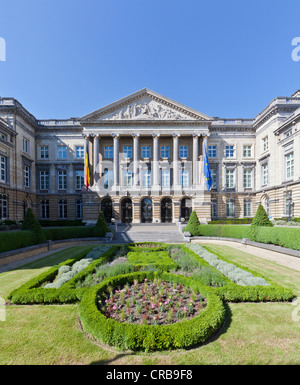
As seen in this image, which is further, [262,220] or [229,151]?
[229,151]

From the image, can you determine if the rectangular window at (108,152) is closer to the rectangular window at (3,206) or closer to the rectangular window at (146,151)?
the rectangular window at (146,151)

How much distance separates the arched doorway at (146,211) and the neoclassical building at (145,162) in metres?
0.17

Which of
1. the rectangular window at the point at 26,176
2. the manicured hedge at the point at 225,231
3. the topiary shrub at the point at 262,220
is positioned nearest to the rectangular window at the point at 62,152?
the rectangular window at the point at 26,176

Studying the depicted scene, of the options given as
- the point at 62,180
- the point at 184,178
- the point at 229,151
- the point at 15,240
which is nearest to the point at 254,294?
the point at 15,240

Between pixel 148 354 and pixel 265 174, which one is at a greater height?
pixel 265 174

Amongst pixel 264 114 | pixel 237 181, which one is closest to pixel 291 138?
pixel 264 114

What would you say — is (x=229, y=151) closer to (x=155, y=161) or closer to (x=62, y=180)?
(x=155, y=161)

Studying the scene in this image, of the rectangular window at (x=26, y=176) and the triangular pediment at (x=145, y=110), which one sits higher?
the triangular pediment at (x=145, y=110)

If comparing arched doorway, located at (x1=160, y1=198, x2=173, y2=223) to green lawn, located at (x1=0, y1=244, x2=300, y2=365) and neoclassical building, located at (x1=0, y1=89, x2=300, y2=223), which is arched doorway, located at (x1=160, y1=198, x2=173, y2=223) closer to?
neoclassical building, located at (x1=0, y1=89, x2=300, y2=223)

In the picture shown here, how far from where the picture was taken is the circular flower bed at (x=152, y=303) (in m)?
4.88

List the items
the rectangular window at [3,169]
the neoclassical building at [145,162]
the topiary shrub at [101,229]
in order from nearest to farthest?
the topiary shrub at [101,229] < the rectangular window at [3,169] < the neoclassical building at [145,162]

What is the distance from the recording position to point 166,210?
107 ft

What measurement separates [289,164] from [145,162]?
2086 cm
